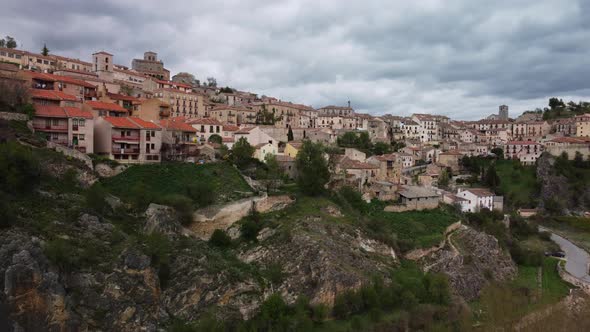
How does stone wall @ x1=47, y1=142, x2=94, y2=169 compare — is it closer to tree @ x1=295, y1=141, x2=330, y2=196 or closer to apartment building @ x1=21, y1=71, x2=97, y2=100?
apartment building @ x1=21, y1=71, x2=97, y2=100

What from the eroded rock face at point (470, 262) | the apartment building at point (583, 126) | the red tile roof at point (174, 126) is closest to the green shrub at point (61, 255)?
the red tile roof at point (174, 126)

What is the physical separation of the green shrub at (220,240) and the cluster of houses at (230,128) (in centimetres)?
1237

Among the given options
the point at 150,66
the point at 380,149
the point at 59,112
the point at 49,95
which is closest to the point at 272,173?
the point at 59,112

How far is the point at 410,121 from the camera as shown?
110 metres

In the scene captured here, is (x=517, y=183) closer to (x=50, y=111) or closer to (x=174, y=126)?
(x=174, y=126)

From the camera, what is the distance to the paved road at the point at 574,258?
158ft

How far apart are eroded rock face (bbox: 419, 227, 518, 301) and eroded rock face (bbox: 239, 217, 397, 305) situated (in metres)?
6.40

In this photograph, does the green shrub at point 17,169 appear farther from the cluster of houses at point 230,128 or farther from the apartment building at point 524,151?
the apartment building at point 524,151

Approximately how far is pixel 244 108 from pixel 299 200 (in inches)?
1841

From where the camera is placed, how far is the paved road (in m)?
48.2

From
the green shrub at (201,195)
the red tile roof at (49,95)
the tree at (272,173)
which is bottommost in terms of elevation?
the green shrub at (201,195)

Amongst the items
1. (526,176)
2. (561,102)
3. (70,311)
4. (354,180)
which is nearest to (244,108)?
(354,180)

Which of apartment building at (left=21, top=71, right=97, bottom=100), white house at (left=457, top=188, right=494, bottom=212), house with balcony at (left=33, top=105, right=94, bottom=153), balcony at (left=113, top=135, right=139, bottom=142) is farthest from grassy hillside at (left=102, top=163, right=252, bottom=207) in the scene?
white house at (left=457, top=188, right=494, bottom=212)

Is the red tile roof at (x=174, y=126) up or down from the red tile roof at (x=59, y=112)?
down
